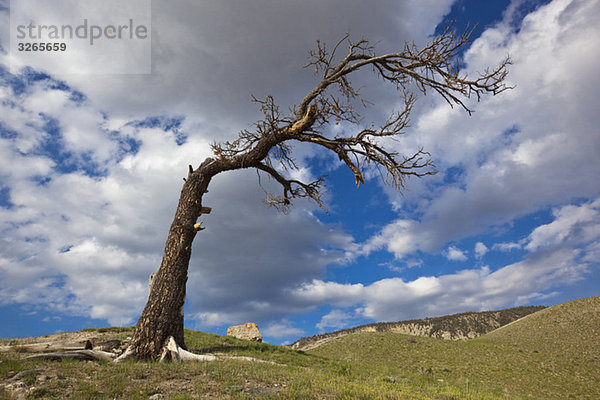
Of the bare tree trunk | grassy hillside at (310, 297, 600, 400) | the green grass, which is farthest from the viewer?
grassy hillside at (310, 297, 600, 400)

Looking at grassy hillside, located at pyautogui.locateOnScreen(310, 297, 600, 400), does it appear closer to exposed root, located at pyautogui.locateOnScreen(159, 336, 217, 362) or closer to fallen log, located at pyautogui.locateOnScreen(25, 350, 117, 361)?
exposed root, located at pyautogui.locateOnScreen(159, 336, 217, 362)

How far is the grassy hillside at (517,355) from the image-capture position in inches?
899

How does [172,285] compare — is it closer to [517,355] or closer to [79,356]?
[79,356]

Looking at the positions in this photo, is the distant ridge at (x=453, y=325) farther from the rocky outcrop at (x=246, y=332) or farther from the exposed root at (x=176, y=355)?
the exposed root at (x=176, y=355)

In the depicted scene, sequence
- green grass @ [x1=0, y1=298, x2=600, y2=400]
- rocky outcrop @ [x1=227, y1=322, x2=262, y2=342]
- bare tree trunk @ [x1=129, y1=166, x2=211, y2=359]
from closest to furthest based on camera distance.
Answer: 1. green grass @ [x1=0, y1=298, x2=600, y2=400]
2. bare tree trunk @ [x1=129, y1=166, x2=211, y2=359]
3. rocky outcrop @ [x1=227, y1=322, x2=262, y2=342]

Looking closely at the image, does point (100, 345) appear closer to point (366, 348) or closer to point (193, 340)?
point (193, 340)

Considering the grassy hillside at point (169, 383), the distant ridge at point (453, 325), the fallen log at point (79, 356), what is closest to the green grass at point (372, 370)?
the grassy hillside at point (169, 383)

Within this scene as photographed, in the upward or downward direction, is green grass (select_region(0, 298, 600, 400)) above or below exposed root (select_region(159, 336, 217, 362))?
below

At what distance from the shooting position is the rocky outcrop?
86.5ft

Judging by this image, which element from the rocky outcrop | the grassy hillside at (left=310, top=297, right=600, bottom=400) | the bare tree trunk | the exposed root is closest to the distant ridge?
the grassy hillside at (left=310, top=297, right=600, bottom=400)

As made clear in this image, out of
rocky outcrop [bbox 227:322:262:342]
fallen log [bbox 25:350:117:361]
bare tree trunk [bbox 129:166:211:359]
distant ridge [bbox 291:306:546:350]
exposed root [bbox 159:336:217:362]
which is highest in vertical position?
bare tree trunk [bbox 129:166:211:359]

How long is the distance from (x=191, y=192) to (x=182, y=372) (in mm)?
6928

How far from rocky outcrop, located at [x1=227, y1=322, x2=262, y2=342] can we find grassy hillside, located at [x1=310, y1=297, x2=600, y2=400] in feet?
24.6

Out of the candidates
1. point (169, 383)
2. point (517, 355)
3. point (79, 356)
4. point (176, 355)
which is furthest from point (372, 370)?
point (517, 355)
